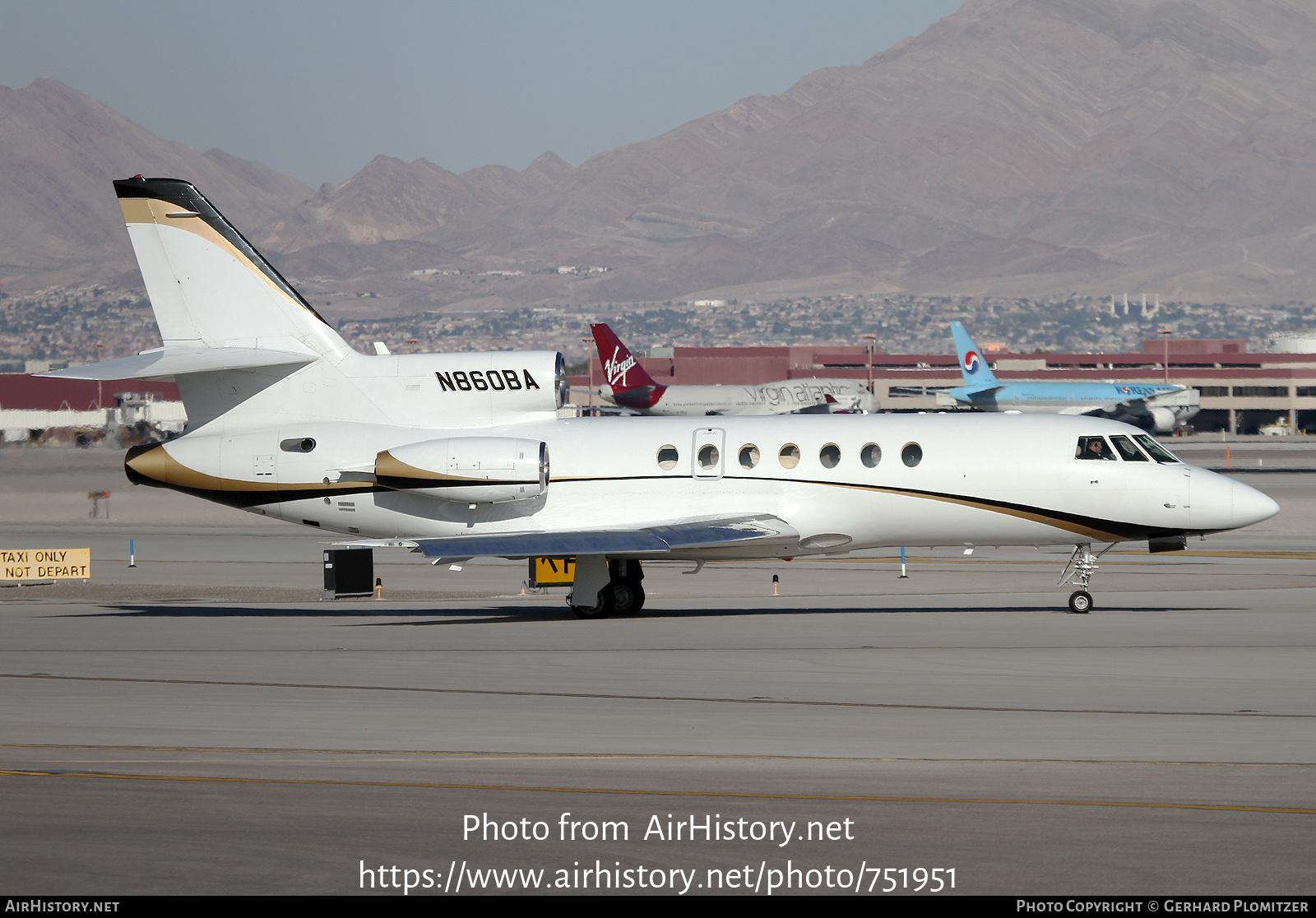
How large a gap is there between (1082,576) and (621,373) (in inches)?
2933

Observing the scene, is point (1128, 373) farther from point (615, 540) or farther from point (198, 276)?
point (198, 276)

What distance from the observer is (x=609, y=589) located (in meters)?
26.5

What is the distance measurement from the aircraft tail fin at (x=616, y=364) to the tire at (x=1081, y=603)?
236 feet

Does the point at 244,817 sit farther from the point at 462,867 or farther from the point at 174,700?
the point at 174,700

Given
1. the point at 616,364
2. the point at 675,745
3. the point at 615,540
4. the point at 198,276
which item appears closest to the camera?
the point at 675,745

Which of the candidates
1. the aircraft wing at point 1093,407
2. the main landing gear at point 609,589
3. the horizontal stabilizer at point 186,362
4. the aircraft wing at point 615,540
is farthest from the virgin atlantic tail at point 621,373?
the aircraft wing at point 615,540

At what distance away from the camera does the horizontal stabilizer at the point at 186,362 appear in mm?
24719

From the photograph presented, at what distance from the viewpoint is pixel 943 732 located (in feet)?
47.5

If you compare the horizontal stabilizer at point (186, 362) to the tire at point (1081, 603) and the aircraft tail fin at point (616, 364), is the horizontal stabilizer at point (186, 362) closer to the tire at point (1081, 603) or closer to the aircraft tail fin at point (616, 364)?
the tire at point (1081, 603)

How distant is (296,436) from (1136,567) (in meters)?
20.2

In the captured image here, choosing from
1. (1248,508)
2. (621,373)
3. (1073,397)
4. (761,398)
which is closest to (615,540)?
(1248,508)

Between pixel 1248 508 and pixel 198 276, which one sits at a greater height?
pixel 198 276

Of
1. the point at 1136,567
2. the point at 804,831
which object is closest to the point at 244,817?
the point at 804,831
